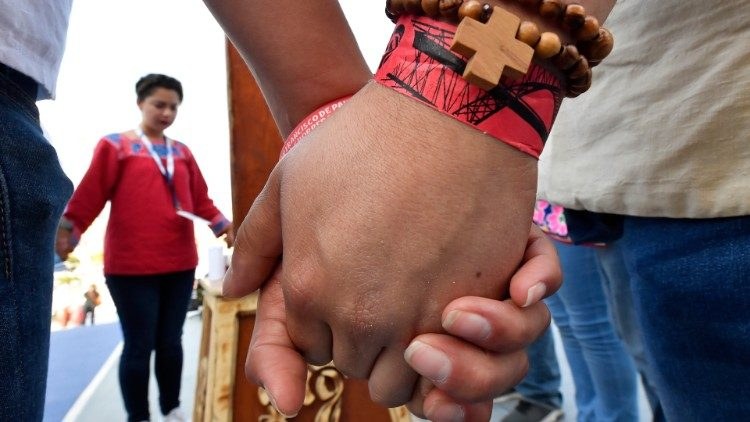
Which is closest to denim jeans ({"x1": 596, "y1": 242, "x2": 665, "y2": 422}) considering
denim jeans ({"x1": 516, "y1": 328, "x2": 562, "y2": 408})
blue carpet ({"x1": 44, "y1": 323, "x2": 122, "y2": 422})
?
denim jeans ({"x1": 516, "y1": 328, "x2": 562, "y2": 408})

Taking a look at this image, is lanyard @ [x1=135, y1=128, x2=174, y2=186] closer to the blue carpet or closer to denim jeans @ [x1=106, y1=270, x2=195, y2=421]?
denim jeans @ [x1=106, y1=270, x2=195, y2=421]

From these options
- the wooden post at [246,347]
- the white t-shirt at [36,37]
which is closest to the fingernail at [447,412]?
the white t-shirt at [36,37]

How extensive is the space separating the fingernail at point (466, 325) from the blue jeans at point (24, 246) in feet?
1.03

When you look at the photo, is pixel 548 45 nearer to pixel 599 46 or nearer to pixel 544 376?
pixel 599 46

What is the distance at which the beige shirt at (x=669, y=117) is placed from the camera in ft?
1.43

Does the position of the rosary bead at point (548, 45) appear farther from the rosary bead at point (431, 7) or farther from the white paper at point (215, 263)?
the white paper at point (215, 263)

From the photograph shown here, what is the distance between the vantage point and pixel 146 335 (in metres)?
1.58

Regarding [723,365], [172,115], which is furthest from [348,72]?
[172,115]

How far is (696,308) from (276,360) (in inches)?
15.4

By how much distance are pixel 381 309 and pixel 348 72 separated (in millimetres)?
239

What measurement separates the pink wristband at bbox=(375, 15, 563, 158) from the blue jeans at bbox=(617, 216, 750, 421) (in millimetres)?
229

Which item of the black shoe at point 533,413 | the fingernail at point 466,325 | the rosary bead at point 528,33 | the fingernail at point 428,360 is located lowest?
the black shoe at point 533,413

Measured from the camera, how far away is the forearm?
0.41m

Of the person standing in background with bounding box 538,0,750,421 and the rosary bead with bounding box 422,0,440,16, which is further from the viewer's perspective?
the person standing in background with bounding box 538,0,750,421
